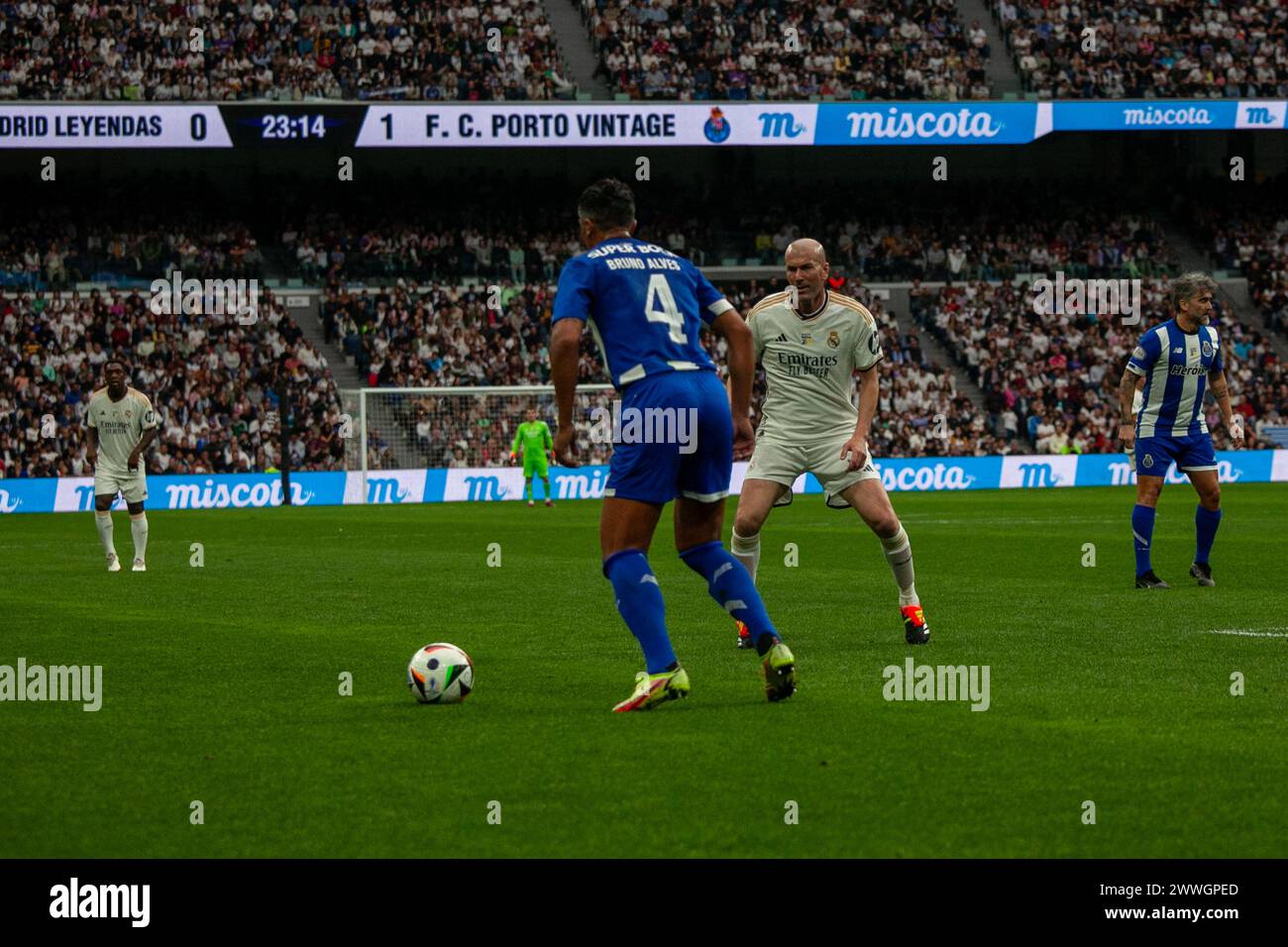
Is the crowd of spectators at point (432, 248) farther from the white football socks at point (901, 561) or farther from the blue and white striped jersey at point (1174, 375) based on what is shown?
the white football socks at point (901, 561)

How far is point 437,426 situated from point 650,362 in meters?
30.8

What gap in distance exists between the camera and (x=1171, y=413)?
1398 cm

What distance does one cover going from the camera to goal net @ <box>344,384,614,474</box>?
37156 mm

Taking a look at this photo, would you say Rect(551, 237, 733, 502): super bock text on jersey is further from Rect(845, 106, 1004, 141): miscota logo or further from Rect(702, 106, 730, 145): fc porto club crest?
Rect(845, 106, 1004, 141): miscota logo

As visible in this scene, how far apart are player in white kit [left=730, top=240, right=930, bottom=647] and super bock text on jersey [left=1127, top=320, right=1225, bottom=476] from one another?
Answer: 3.92 meters

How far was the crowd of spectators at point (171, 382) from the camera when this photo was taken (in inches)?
1406

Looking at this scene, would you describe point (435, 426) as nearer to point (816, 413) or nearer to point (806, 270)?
point (816, 413)

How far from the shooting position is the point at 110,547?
60.3 ft

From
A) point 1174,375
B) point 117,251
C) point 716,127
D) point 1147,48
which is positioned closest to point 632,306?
point 1174,375

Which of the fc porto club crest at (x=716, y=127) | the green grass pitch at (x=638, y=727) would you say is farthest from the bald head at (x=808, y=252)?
the fc porto club crest at (x=716, y=127)

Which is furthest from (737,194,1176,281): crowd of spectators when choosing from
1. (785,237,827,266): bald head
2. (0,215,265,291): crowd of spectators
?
(785,237,827,266): bald head

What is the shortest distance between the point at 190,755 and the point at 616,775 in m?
1.75
